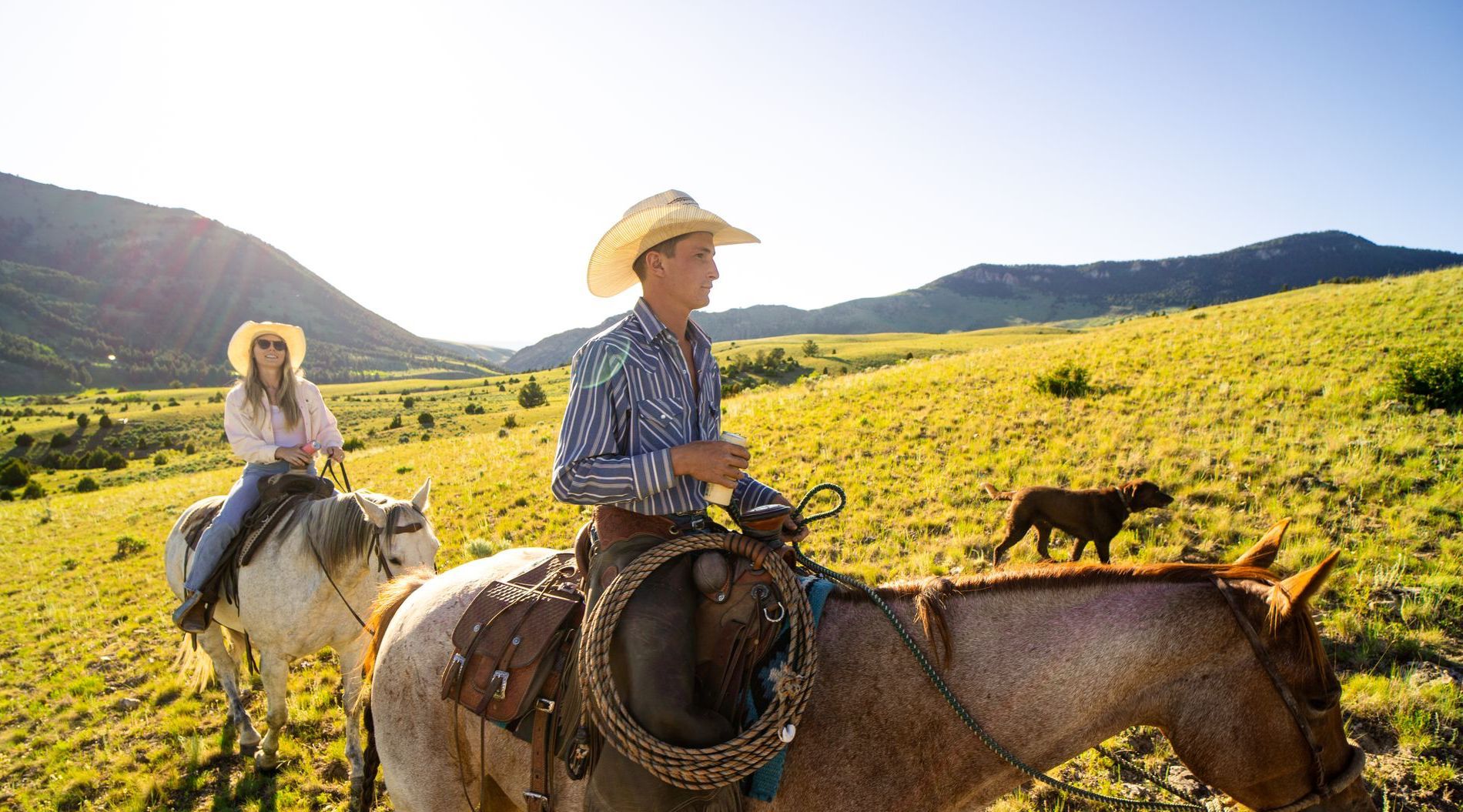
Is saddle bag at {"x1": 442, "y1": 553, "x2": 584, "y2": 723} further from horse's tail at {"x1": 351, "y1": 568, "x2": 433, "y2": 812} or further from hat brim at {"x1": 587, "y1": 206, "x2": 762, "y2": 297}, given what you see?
hat brim at {"x1": 587, "y1": 206, "x2": 762, "y2": 297}

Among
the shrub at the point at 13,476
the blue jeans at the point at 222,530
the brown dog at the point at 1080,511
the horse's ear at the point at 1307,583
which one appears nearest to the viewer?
the horse's ear at the point at 1307,583

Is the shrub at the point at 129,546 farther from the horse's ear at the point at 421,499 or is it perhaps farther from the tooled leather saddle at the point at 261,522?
the horse's ear at the point at 421,499

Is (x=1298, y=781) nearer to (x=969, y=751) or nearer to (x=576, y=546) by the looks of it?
(x=969, y=751)

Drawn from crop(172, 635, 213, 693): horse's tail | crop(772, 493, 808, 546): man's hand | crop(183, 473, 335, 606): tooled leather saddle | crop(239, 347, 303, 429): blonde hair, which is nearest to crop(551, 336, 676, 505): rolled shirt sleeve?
crop(772, 493, 808, 546): man's hand

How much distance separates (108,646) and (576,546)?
10.2 meters

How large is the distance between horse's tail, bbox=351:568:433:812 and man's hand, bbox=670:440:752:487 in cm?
208

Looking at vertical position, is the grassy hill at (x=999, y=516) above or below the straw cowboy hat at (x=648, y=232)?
below

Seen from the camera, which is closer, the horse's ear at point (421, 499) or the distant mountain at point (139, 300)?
the horse's ear at point (421, 499)

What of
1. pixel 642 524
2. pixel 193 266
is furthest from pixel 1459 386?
pixel 193 266

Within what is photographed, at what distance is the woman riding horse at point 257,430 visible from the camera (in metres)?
5.03

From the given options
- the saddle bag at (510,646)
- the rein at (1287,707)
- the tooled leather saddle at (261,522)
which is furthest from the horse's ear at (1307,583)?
the tooled leather saddle at (261,522)

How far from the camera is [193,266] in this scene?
6791 inches

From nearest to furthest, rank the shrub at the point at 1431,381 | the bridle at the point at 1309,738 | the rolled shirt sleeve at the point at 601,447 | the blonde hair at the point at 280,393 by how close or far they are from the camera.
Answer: the bridle at the point at 1309,738 → the rolled shirt sleeve at the point at 601,447 → the blonde hair at the point at 280,393 → the shrub at the point at 1431,381

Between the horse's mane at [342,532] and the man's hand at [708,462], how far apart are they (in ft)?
12.2
